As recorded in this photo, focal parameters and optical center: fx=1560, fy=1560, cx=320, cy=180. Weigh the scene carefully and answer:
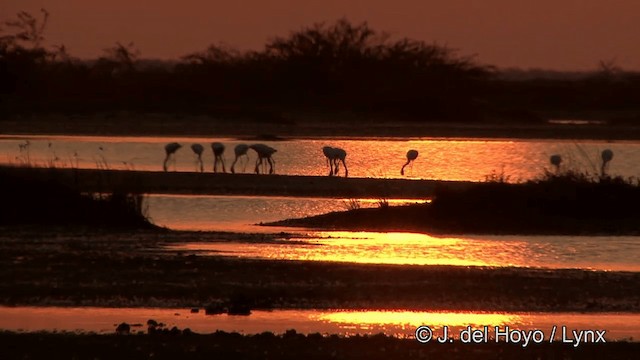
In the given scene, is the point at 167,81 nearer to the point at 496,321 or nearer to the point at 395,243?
the point at 395,243

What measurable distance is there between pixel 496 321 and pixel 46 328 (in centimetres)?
334

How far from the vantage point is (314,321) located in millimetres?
11633

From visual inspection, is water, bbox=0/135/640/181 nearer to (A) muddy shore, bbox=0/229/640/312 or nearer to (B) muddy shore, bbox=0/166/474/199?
(B) muddy shore, bbox=0/166/474/199

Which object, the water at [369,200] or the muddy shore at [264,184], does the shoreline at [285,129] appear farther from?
the muddy shore at [264,184]

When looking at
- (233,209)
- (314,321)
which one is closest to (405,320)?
(314,321)

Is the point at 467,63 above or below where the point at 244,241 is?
above

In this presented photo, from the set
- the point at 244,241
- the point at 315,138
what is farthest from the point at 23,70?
the point at 315,138

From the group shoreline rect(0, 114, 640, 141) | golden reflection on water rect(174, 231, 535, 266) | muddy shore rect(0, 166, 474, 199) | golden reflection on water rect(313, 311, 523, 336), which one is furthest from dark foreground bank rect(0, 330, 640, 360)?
shoreline rect(0, 114, 640, 141)

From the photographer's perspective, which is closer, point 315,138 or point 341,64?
point 315,138

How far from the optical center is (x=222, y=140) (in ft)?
136

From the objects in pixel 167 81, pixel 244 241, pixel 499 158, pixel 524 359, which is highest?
pixel 167 81

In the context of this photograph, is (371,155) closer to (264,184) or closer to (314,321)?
(264,184)

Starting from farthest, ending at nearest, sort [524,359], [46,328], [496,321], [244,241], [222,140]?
1. [222,140]
2. [244,241]
3. [496,321]
4. [46,328]
5. [524,359]

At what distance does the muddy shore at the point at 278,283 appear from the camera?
12.6 m
